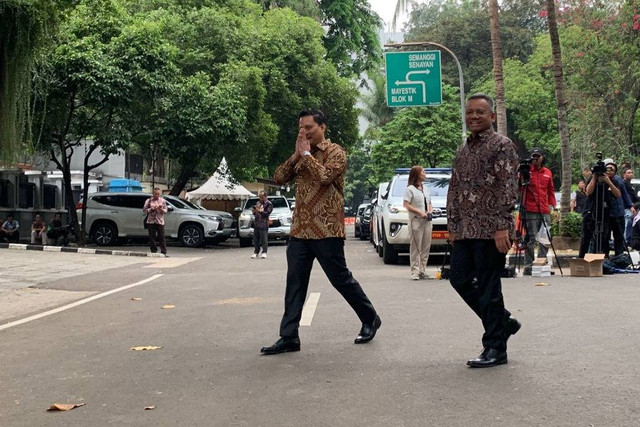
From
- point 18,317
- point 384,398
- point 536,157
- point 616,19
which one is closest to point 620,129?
point 616,19

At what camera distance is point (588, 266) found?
560 inches

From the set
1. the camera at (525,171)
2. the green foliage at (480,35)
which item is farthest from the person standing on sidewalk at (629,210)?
the green foliage at (480,35)

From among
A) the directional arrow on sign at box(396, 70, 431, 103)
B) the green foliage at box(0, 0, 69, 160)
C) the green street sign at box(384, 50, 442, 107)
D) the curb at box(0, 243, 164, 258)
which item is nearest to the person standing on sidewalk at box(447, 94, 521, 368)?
the green foliage at box(0, 0, 69, 160)

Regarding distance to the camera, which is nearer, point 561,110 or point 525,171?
point 525,171

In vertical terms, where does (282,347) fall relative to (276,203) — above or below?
below

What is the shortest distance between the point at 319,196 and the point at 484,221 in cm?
136

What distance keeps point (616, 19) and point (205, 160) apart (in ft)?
51.5

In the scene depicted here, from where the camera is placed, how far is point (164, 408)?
5316mm

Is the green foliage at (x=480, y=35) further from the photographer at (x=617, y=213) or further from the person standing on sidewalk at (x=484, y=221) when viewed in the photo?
the person standing on sidewalk at (x=484, y=221)

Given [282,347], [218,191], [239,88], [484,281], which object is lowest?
[282,347]

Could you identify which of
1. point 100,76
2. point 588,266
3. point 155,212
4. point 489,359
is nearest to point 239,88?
point 100,76

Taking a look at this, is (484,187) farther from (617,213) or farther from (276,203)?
(276,203)

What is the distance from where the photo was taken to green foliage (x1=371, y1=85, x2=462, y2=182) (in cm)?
4294

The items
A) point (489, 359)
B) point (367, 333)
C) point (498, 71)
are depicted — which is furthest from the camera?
point (498, 71)
